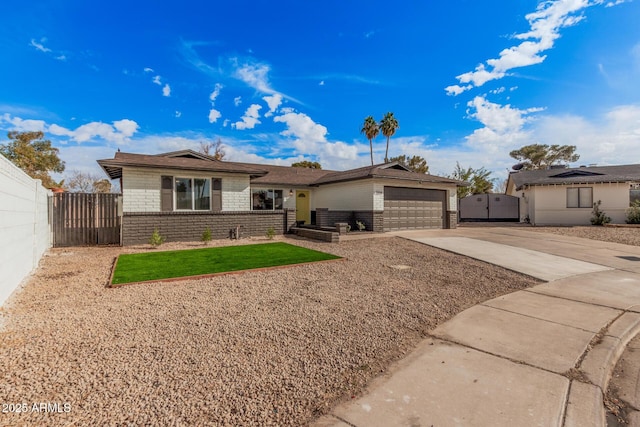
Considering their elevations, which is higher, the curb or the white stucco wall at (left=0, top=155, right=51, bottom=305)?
the white stucco wall at (left=0, top=155, right=51, bottom=305)

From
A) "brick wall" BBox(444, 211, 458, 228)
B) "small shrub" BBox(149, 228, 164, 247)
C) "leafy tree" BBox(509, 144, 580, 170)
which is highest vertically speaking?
"leafy tree" BBox(509, 144, 580, 170)

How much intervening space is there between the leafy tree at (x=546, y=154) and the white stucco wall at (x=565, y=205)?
2301cm

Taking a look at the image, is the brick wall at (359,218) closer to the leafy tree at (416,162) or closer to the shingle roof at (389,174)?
the shingle roof at (389,174)

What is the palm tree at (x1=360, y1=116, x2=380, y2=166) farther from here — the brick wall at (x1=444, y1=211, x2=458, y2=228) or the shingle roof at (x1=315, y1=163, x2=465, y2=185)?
the brick wall at (x1=444, y1=211, x2=458, y2=228)

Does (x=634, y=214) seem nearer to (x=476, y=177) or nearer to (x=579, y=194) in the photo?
(x=579, y=194)

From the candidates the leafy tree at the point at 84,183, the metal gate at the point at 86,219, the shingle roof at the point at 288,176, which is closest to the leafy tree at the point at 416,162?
the shingle roof at the point at 288,176

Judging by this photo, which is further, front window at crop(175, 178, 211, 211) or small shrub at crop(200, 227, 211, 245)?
front window at crop(175, 178, 211, 211)

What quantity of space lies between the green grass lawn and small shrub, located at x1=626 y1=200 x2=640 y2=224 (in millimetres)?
20788

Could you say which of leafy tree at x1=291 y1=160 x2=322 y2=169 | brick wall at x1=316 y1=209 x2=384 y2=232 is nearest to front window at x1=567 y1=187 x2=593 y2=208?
brick wall at x1=316 y1=209 x2=384 y2=232

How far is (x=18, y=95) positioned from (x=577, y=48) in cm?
2737

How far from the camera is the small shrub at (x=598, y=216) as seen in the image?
56.9ft

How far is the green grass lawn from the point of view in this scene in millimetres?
6504

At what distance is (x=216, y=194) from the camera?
1272 cm

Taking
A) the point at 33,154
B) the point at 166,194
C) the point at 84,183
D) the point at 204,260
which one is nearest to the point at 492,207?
the point at 204,260
